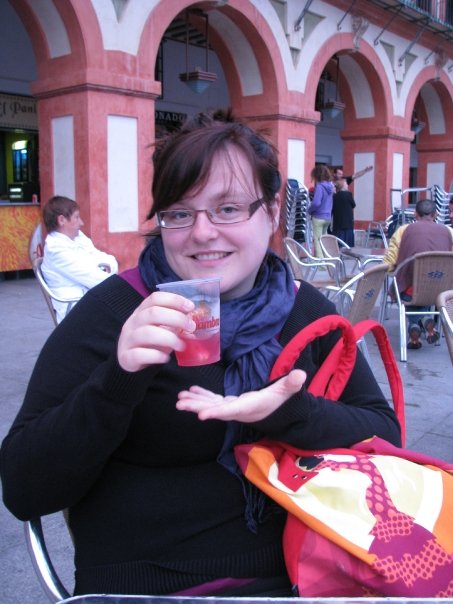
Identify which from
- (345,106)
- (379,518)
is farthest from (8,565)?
(345,106)

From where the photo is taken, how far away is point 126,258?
963 cm

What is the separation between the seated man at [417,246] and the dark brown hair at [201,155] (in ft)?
15.3

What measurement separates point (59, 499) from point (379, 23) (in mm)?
15606

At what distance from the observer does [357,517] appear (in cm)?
117

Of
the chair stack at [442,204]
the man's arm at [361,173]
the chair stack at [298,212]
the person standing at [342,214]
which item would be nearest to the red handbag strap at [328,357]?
the chair stack at [298,212]

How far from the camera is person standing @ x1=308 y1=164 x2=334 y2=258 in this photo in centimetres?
1161

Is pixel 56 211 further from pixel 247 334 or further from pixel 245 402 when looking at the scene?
pixel 245 402

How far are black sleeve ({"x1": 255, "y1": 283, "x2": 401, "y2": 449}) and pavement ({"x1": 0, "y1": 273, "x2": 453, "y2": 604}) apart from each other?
149 cm

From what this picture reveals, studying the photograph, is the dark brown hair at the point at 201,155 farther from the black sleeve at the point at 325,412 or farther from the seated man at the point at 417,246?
the seated man at the point at 417,246

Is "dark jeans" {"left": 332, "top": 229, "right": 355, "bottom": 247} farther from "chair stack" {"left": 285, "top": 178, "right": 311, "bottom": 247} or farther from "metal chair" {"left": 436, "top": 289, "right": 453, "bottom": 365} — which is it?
"metal chair" {"left": 436, "top": 289, "right": 453, "bottom": 365}

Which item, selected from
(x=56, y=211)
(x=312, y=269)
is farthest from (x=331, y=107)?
(x=56, y=211)

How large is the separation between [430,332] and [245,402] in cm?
554

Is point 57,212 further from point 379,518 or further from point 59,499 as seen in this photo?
point 379,518

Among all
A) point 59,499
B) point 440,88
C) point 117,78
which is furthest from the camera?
point 440,88
